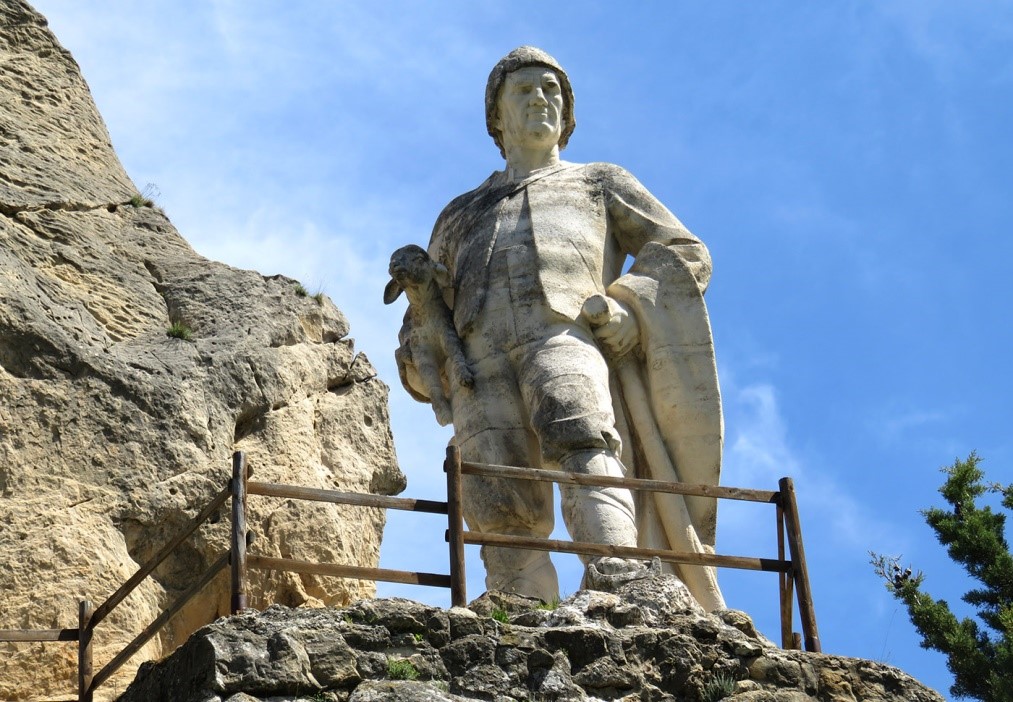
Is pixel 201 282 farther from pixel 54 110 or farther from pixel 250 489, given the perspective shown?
pixel 250 489

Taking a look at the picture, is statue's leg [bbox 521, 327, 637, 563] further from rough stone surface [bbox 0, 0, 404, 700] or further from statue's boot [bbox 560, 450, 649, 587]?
rough stone surface [bbox 0, 0, 404, 700]

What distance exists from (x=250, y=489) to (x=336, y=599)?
331 cm

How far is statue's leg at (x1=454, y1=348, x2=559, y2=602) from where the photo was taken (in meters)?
10.9

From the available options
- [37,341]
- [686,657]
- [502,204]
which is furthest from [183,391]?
[686,657]

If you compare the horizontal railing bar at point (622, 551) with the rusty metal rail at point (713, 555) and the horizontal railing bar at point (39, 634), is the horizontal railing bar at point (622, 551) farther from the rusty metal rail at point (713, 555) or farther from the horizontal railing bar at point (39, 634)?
the horizontal railing bar at point (39, 634)

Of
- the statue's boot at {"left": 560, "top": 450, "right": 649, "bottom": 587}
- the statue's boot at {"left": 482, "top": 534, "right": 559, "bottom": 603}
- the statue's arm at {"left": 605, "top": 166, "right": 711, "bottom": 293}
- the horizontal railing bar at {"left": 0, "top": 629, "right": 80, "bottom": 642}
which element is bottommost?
the horizontal railing bar at {"left": 0, "top": 629, "right": 80, "bottom": 642}

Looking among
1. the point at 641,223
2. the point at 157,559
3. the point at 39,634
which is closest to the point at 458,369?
the point at 641,223

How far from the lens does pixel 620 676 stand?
902 cm

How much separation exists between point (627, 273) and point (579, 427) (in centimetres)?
122

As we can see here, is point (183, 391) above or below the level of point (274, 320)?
below

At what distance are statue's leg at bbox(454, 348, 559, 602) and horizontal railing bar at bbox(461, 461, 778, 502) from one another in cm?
93

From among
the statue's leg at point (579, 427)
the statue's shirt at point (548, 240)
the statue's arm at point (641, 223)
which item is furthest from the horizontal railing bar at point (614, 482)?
the statue's arm at point (641, 223)

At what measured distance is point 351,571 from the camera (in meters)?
9.07

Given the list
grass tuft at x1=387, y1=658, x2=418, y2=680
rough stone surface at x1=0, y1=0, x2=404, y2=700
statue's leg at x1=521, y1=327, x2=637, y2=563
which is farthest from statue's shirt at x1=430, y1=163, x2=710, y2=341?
grass tuft at x1=387, y1=658, x2=418, y2=680
